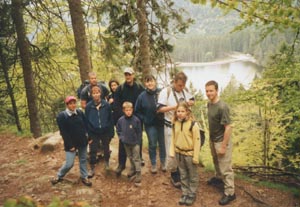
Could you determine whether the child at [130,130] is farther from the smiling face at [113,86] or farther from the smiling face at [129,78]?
the smiling face at [113,86]

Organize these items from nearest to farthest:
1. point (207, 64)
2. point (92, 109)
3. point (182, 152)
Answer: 1. point (182, 152)
2. point (92, 109)
3. point (207, 64)

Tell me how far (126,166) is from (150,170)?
0.53 metres

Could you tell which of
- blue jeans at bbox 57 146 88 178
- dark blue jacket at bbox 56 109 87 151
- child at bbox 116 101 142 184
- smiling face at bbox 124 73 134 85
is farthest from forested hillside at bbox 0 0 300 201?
blue jeans at bbox 57 146 88 178

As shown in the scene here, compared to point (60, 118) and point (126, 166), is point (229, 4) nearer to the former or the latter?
point (60, 118)

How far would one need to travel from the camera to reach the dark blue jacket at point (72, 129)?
5.53 metres

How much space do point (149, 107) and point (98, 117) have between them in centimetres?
103

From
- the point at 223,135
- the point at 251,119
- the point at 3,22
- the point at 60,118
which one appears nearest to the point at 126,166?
the point at 60,118

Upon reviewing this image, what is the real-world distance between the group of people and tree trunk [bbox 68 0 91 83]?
129 centimetres

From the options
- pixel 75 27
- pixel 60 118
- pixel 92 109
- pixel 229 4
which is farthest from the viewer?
pixel 75 27

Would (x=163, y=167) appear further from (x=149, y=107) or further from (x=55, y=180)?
(x=55, y=180)

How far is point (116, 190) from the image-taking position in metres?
5.86

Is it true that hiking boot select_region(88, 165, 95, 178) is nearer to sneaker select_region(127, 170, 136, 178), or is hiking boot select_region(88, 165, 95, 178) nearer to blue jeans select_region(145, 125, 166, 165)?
sneaker select_region(127, 170, 136, 178)

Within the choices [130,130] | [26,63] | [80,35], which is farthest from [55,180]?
[26,63]

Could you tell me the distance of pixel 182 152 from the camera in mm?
5094
